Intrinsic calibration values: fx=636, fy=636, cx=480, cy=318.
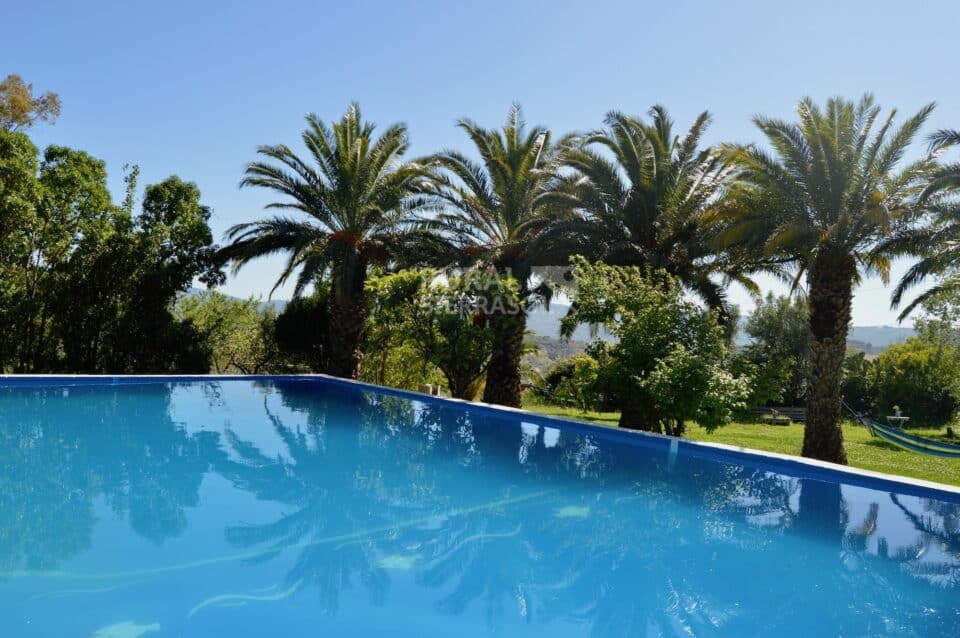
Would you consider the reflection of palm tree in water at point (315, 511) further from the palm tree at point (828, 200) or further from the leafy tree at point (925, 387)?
the leafy tree at point (925, 387)

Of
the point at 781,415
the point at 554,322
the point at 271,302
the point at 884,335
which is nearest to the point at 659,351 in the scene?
the point at 554,322

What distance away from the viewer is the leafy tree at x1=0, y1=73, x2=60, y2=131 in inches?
911

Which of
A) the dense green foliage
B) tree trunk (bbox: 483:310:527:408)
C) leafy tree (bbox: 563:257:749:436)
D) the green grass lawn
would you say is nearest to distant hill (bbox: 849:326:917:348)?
the green grass lawn

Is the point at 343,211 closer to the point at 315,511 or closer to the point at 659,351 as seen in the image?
the point at 659,351

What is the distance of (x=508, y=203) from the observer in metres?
16.0

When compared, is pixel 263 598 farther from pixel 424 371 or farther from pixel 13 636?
pixel 424 371

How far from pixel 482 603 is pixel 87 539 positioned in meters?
3.52

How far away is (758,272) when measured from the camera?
49.4ft

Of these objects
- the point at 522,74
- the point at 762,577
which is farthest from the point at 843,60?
the point at 762,577

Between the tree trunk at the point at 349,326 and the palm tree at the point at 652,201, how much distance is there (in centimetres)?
638

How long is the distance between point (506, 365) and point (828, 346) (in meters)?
7.19

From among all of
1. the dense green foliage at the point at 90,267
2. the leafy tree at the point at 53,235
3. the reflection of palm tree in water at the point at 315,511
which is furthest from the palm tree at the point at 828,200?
the leafy tree at the point at 53,235

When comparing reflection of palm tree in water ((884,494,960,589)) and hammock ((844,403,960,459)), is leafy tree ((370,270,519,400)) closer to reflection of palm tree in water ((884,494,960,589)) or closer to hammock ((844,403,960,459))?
hammock ((844,403,960,459))

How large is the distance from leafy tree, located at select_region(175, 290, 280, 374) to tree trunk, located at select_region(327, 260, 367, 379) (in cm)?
436
